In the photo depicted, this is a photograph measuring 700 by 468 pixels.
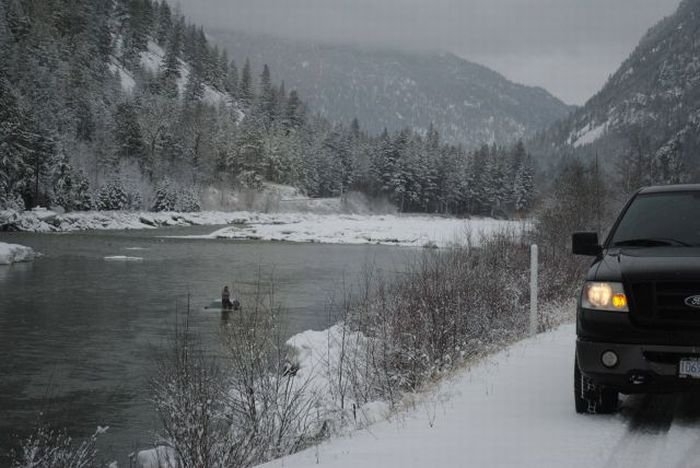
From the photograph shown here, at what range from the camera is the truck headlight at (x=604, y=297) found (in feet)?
15.6

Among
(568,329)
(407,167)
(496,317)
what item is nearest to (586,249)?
(568,329)

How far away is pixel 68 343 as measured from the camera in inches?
647

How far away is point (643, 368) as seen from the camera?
181 inches

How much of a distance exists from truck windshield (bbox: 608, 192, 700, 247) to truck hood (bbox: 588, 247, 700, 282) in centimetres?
30

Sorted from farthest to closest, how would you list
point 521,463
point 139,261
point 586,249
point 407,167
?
point 407,167 < point 139,261 < point 586,249 < point 521,463

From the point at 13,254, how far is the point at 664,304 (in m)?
34.0

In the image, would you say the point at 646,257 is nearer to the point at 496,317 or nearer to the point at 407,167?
the point at 496,317

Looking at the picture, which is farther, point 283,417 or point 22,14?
point 22,14

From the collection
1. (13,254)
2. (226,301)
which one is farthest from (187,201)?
(226,301)

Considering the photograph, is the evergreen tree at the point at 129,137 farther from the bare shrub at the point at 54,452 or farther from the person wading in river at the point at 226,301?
the bare shrub at the point at 54,452

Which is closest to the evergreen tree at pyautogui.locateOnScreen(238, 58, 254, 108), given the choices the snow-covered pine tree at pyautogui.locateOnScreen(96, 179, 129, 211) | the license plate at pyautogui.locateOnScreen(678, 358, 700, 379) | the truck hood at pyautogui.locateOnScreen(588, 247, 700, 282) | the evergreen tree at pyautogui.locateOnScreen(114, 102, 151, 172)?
the evergreen tree at pyautogui.locateOnScreen(114, 102, 151, 172)

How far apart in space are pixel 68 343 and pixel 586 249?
14208mm

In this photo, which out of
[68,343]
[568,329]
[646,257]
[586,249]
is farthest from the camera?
[68,343]

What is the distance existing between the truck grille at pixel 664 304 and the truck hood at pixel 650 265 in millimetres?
50
